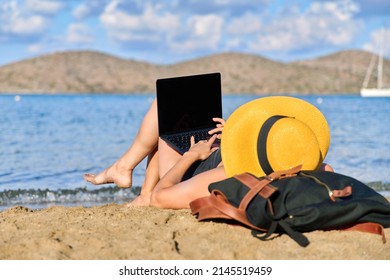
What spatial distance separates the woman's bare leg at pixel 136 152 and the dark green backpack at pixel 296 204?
1054 millimetres

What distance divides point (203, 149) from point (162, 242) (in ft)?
3.56

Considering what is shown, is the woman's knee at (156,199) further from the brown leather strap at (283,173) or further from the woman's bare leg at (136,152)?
the brown leather strap at (283,173)

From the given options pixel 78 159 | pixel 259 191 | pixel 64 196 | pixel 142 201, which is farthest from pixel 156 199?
pixel 78 159

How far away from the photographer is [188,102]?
178 inches

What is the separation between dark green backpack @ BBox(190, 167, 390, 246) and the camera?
3.44 metres

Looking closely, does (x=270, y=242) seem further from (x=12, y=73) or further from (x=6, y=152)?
(x=12, y=73)

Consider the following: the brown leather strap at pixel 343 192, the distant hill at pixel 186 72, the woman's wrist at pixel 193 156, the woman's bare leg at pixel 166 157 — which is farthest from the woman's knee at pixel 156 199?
the distant hill at pixel 186 72

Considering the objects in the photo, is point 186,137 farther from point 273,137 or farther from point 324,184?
point 324,184

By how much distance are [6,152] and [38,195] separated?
173 inches

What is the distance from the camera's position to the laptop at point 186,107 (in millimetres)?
4418

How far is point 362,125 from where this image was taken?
1830 cm

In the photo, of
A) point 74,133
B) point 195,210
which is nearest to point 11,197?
point 195,210

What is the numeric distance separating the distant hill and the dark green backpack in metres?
72.2

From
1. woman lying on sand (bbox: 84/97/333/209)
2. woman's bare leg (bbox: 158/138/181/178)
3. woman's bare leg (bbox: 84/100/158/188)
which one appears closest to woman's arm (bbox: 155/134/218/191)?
woman lying on sand (bbox: 84/97/333/209)
